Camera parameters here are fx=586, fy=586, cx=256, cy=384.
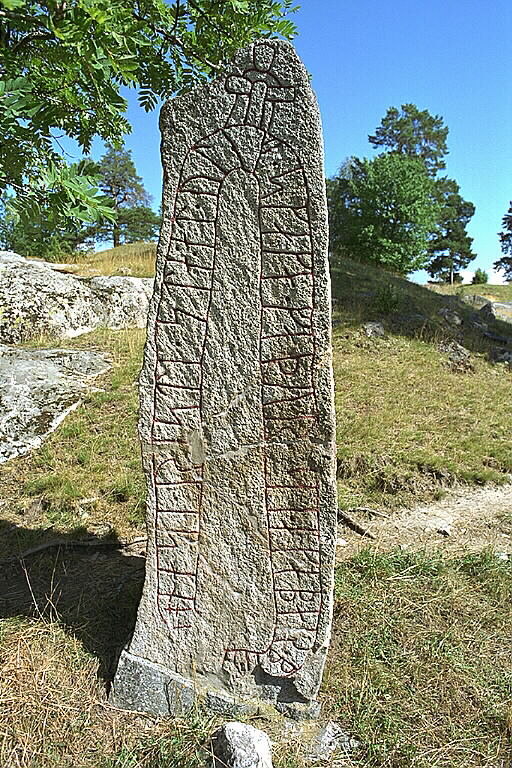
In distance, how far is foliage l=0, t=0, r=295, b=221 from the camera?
1993mm

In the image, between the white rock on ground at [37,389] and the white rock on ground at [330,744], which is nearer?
the white rock on ground at [330,744]

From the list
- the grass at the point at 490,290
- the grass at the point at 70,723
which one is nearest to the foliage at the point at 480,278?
the grass at the point at 490,290

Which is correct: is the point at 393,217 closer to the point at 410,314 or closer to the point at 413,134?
the point at 410,314

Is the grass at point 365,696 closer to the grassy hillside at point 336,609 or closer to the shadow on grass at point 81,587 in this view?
the grassy hillside at point 336,609

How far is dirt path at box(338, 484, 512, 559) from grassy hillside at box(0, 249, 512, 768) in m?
0.18

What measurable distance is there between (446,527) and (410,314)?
5818 millimetres

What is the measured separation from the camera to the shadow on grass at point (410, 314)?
897cm

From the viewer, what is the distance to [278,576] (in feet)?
7.76

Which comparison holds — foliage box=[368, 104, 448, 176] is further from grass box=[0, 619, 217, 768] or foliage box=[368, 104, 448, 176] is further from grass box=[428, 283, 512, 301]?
grass box=[0, 619, 217, 768]

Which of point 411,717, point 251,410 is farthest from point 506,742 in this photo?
point 251,410

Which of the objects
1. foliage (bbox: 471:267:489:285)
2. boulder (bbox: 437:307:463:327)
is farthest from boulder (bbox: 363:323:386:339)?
foliage (bbox: 471:267:489:285)

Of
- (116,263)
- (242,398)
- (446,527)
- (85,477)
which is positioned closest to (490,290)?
(116,263)

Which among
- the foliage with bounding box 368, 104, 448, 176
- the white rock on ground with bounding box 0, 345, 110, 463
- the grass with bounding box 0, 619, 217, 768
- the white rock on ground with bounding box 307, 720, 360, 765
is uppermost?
the foliage with bounding box 368, 104, 448, 176

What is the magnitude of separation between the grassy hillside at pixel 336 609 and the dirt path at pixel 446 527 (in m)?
0.18
